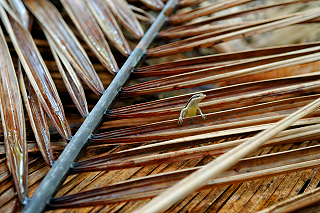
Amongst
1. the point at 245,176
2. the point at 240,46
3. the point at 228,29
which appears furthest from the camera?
the point at 240,46

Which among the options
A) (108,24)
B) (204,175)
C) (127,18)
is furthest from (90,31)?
(204,175)

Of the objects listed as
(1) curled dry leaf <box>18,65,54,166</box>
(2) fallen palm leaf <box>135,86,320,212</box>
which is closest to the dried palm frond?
(2) fallen palm leaf <box>135,86,320,212</box>

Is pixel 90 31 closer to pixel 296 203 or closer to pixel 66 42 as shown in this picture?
pixel 66 42

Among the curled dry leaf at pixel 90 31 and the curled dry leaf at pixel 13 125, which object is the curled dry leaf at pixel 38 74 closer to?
the curled dry leaf at pixel 13 125

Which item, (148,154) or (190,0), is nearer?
(148,154)

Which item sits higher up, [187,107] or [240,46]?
[240,46]

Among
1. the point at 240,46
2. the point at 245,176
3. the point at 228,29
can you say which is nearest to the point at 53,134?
the point at 245,176

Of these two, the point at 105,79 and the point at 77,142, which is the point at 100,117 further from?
the point at 105,79

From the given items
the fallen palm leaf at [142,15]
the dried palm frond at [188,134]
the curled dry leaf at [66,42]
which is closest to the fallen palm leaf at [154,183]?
the dried palm frond at [188,134]
